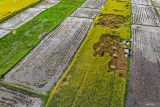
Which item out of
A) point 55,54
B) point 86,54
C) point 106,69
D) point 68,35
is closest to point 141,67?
point 106,69

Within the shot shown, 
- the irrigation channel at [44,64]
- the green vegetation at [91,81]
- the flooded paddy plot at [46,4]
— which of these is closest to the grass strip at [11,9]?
the flooded paddy plot at [46,4]

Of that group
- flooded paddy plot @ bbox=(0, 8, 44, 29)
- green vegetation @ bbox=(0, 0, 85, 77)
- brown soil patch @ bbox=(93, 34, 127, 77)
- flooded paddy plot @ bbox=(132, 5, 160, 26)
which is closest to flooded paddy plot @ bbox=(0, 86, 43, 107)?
green vegetation @ bbox=(0, 0, 85, 77)

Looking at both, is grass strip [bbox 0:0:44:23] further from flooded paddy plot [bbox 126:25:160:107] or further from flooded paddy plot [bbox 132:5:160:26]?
flooded paddy plot [bbox 126:25:160:107]

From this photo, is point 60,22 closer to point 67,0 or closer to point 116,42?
point 116,42

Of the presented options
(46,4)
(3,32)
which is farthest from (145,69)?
(46,4)

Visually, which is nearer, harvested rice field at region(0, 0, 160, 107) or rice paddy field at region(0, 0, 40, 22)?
harvested rice field at region(0, 0, 160, 107)

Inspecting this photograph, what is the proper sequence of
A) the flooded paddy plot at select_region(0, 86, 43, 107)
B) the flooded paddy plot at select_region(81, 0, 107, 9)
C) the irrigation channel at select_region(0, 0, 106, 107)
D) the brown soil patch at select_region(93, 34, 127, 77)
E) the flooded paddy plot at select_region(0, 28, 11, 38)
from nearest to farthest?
the flooded paddy plot at select_region(0, 86, 43, 107) → the irrigation channel at select_region(0, 0, 106, 107) → the brown soil patch at select_region(93, 34, 127, 77) → the flooded paddy plot at select_region(0, 28, 11, 38) → the flooded paddy plot at select_region(81, 0, 107, 9)
